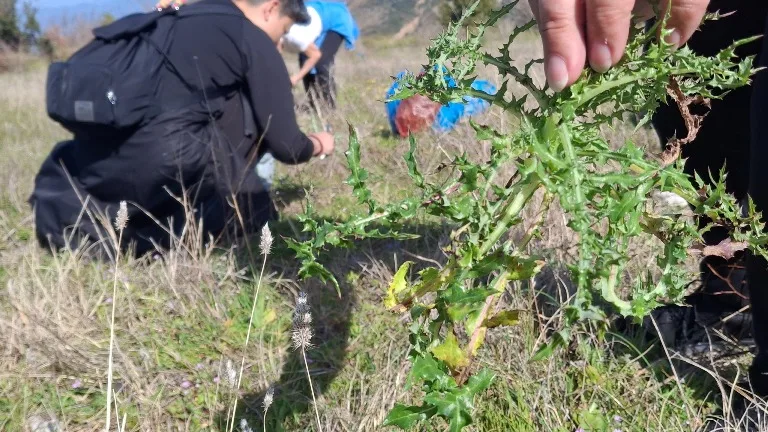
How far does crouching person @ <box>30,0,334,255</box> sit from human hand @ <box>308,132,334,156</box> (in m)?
0.11

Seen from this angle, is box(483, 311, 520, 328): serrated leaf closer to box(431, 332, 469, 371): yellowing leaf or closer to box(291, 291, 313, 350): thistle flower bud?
box(431, 332, 469, 371): yellowing leaf

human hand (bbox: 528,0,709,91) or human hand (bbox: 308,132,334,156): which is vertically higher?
human hand (bbox: 528,0,709,91)

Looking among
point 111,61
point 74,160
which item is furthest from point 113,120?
point 74,160

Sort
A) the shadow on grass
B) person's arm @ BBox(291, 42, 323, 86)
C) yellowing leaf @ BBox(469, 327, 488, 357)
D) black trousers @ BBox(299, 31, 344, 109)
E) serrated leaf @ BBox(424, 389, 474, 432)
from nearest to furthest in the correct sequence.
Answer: serrated leaf @ BBox(424, 389, 474, 432) < yellowing leaf @ BBox(469, 327, 488, 357) < the shadow on grass < person's arm @ BBox(291, 42, 323, 86) < black trousers @ BBox(299, 31, 344, 109)

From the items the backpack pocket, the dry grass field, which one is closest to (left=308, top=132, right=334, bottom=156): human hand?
the dry grass field

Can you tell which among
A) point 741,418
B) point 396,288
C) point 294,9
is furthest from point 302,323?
point 294,9

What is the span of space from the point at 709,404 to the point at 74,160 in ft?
7.99

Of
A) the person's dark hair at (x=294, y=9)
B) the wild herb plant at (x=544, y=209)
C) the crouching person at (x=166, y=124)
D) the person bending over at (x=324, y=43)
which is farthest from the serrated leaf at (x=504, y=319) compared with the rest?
the person bending over at (x=324, y=43)

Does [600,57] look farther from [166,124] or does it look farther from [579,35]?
[166,124]

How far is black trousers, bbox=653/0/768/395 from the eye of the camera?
133 centimetres

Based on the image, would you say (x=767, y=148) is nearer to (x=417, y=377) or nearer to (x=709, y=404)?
(x=709, y=404)

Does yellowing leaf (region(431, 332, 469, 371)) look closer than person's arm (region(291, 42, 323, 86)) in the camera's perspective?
Yes

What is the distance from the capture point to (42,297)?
220 cm

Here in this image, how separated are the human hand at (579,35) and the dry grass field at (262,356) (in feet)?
1.34
